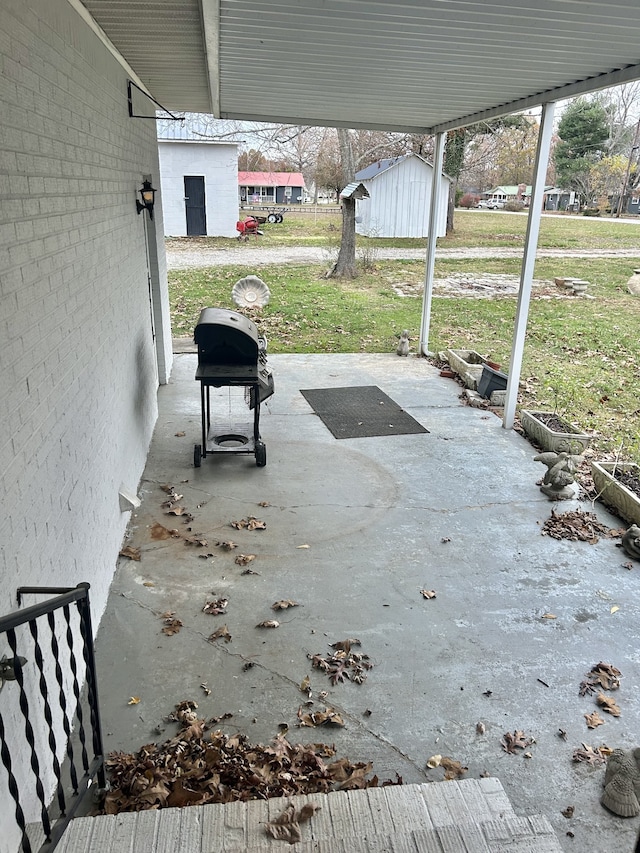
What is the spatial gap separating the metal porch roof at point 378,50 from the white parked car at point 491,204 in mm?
44899

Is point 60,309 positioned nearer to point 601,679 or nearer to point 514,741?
point 514,741

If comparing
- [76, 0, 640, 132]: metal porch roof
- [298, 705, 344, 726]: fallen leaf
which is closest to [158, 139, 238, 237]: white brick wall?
[76, 0, 640, 132]: metal porch roof

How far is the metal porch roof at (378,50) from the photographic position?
4133 mm

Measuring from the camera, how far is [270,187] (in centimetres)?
5422

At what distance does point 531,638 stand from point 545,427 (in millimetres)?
3449

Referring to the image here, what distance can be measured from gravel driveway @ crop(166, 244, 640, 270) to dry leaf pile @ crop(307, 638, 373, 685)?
1632cm

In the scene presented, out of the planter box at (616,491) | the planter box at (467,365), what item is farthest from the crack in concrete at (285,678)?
the planter box at (467,365)

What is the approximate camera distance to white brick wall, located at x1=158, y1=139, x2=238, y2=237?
24.0m

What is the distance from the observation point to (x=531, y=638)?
13.5ft

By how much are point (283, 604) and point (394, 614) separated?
74cm

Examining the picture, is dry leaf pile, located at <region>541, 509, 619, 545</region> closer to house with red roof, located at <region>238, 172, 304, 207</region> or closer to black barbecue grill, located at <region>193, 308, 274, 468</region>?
black barbecue grill, located at <region>193, 308, 274, 468</region>

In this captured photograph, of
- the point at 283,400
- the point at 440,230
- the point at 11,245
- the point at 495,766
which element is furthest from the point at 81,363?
the point at 440,230

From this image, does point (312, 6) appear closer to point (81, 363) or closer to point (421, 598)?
point (81, 363)

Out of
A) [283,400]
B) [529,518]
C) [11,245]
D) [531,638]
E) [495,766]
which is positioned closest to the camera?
[11,245]
